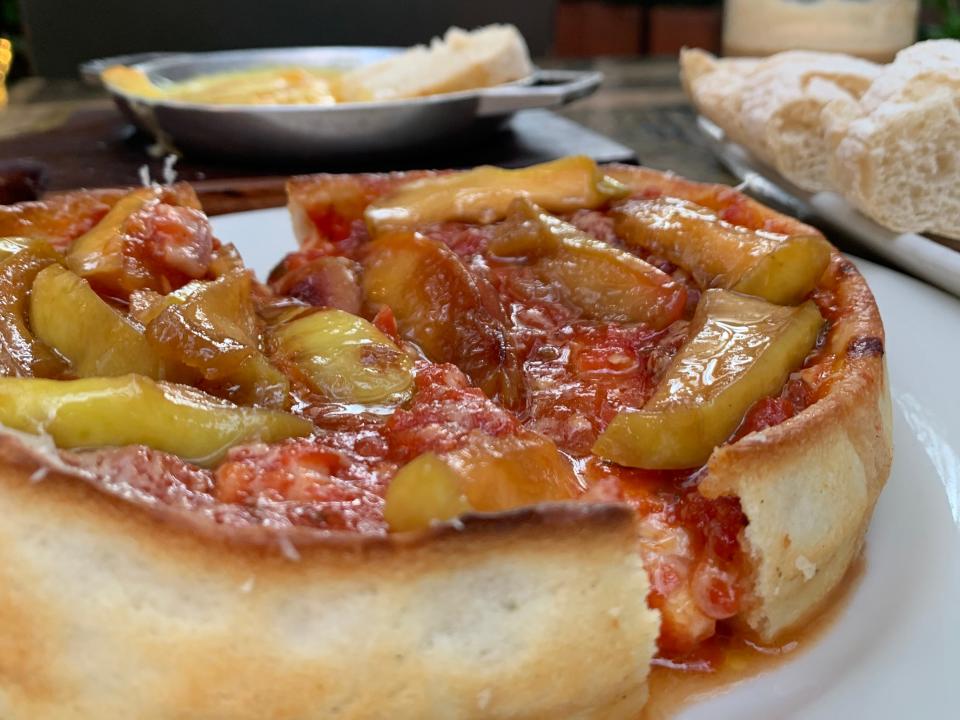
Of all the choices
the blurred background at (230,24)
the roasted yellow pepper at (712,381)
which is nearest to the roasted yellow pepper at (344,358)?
the roasted yellow pepper at (712,381)

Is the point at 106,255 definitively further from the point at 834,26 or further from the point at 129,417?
the point at 834,26

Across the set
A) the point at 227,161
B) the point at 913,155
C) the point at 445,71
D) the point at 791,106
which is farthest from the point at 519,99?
the point at 913,155

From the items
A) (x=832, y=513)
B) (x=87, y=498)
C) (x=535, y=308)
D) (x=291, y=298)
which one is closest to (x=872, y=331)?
(x=832, y=513)

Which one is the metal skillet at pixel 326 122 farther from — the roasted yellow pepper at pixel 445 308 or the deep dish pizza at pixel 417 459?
the roasted yellow pepper at pixel 445 308

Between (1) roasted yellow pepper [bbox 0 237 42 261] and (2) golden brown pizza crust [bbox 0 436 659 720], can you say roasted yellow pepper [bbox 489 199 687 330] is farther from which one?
(1) roasted yellow pepper [bbox 0 237 42 261]

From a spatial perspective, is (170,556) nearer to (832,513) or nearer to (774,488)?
(774,488)

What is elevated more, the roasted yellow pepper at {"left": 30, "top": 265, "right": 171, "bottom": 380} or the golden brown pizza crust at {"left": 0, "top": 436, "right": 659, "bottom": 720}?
the roasted yellow pepper at {"left": 30, "top": 265, "right": 171, "bottom": 380}

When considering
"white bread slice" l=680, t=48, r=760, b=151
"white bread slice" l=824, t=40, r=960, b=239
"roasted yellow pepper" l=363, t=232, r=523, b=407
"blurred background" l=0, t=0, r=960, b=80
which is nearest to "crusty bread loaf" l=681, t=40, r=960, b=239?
"white bread slice" l=824, t=40, r=960, b=239
